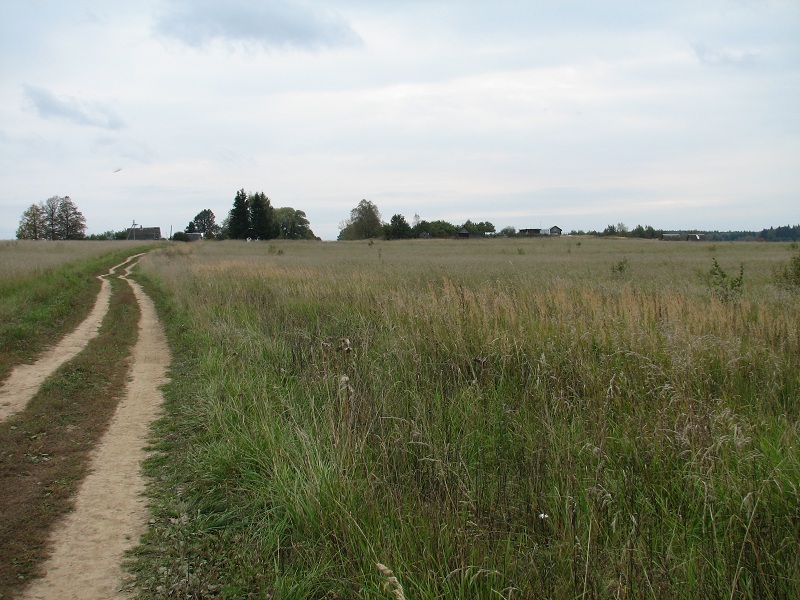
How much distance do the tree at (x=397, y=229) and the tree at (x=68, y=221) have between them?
200ft

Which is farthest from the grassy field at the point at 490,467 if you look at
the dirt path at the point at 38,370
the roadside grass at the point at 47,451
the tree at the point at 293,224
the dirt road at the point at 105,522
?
the tree at the point at 293,224

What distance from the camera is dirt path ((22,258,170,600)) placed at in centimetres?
320

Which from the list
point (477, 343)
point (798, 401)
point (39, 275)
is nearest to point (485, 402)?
point (477, 343)

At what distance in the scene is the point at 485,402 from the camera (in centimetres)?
546

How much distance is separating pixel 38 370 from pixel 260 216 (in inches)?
3518

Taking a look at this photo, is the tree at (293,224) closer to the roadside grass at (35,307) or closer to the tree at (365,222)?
the tree at (365,222)

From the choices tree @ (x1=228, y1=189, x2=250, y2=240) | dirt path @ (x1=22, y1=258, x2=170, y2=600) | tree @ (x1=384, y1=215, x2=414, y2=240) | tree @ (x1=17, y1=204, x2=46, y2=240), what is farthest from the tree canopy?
dirt path @ (x1=22, y1=258, x2=170, y2=600)

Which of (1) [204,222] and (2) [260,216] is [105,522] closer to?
(2) [260,216]

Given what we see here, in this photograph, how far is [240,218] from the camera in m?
94.5

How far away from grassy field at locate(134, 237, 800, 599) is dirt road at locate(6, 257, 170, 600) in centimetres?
19

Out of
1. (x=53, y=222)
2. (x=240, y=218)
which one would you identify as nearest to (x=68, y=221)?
(x=53, y=222)

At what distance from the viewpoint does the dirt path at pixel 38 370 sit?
6.86 meters

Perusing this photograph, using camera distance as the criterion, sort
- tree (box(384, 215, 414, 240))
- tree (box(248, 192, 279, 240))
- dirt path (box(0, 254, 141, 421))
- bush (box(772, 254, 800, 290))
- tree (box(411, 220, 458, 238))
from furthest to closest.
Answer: tree (box(411, 220, 458, 238))
tree (box(384, 215, 414, 240))
tree (box(248, 192, 279, 240))
bush (box(772, 254, 800, 290))
dirt path (box(0, 254, 141, 421))

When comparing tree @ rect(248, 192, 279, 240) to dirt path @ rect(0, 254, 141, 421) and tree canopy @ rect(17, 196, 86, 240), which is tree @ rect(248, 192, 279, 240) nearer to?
tree canopy @ rect(17, 196, 86, 240)
